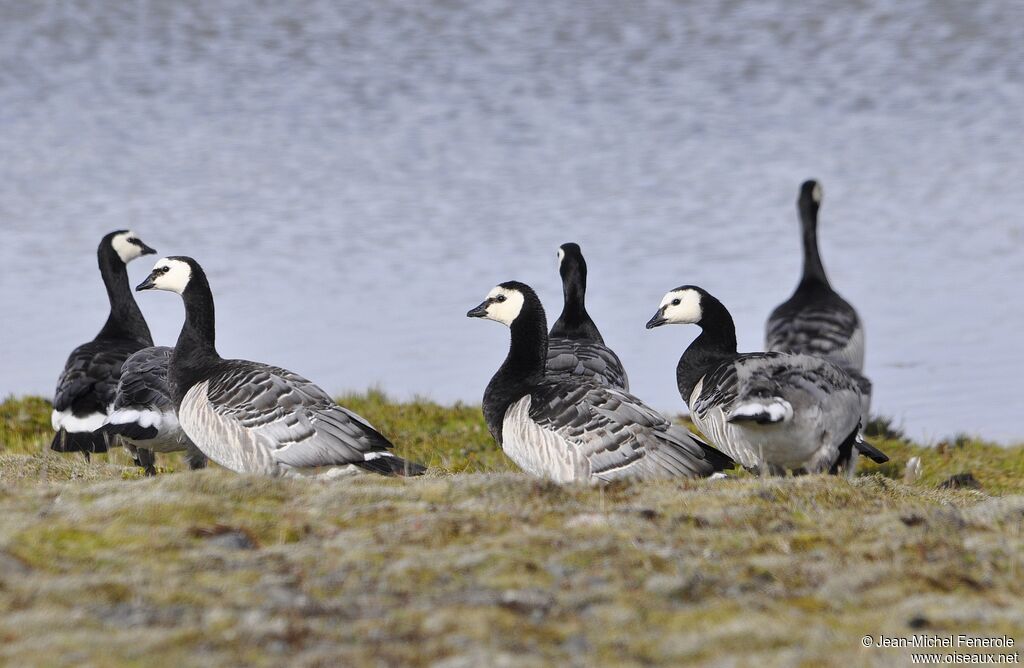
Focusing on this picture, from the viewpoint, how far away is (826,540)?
6.93 metres

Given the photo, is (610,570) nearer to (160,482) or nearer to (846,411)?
(160,482)

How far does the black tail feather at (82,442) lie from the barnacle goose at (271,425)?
5.41ft

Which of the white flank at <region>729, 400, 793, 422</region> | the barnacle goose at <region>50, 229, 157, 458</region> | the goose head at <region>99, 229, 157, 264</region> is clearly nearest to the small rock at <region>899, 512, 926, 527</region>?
the white flank at <region>729, 400, 793, 422</region>

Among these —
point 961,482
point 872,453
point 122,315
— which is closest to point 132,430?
point 122,315

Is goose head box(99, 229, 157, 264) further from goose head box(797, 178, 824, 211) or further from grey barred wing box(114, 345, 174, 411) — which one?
goose head box(797, 178, 824, 211)

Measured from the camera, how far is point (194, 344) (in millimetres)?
11773

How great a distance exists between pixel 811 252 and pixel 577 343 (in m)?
5.52

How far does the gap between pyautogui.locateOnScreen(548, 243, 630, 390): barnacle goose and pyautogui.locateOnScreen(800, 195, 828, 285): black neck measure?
3819 millimetres

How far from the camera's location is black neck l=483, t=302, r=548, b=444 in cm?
1102

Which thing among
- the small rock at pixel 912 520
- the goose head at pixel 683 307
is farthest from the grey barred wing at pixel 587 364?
the small rock at pixel 912 520

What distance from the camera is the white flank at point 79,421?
41.1 ft

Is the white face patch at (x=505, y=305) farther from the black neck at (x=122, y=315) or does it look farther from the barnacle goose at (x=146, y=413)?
the black neck at (x=122, y=315)

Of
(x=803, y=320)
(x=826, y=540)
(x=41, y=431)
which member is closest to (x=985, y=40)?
(x=803, y=320)

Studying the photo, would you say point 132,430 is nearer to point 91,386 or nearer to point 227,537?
point 91,386
